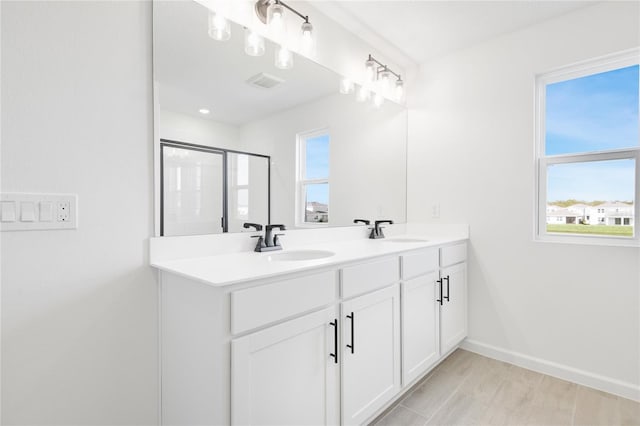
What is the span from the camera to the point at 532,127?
7.23ft

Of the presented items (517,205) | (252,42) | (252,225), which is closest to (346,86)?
(252,42)

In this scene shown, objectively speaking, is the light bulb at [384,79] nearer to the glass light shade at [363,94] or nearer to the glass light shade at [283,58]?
the glass light shade at [363,94]

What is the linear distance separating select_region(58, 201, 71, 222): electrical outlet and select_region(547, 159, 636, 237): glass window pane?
2721 millimetres

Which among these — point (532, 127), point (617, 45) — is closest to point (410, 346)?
point (532, 127)

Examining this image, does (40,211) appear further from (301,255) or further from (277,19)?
(277,19)

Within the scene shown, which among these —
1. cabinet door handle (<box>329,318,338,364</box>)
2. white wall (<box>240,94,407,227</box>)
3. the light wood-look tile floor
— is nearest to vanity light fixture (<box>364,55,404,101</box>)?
white wall (<box>240,94,407,227</box>)

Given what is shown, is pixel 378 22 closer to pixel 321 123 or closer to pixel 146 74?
pixel 321 123

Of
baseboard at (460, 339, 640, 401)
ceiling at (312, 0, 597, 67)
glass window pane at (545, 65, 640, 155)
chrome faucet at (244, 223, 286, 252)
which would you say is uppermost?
ceiling at (312, 0, 597, 67)

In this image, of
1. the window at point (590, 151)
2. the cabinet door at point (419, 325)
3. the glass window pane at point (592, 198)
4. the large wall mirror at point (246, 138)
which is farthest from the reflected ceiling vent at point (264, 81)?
the glass window pane at point (592, 198)

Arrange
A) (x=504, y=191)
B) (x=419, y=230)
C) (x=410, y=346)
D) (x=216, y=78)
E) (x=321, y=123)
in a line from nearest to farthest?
(x=216, y=78), (x=410, y=346), (x=321, y=123), (x=504, y=191), (x=419, y=230)

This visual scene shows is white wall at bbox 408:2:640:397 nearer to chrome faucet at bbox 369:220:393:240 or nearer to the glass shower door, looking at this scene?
chrome faucet at bbox 369:220:393:240

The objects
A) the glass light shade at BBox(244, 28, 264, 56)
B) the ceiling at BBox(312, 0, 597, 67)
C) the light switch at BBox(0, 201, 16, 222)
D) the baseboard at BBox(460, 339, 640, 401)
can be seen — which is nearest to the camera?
the light switch at BBox(0, 201, 16, 222)

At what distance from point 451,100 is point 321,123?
47.1 inches

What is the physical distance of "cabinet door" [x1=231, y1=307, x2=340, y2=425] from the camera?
105cm
